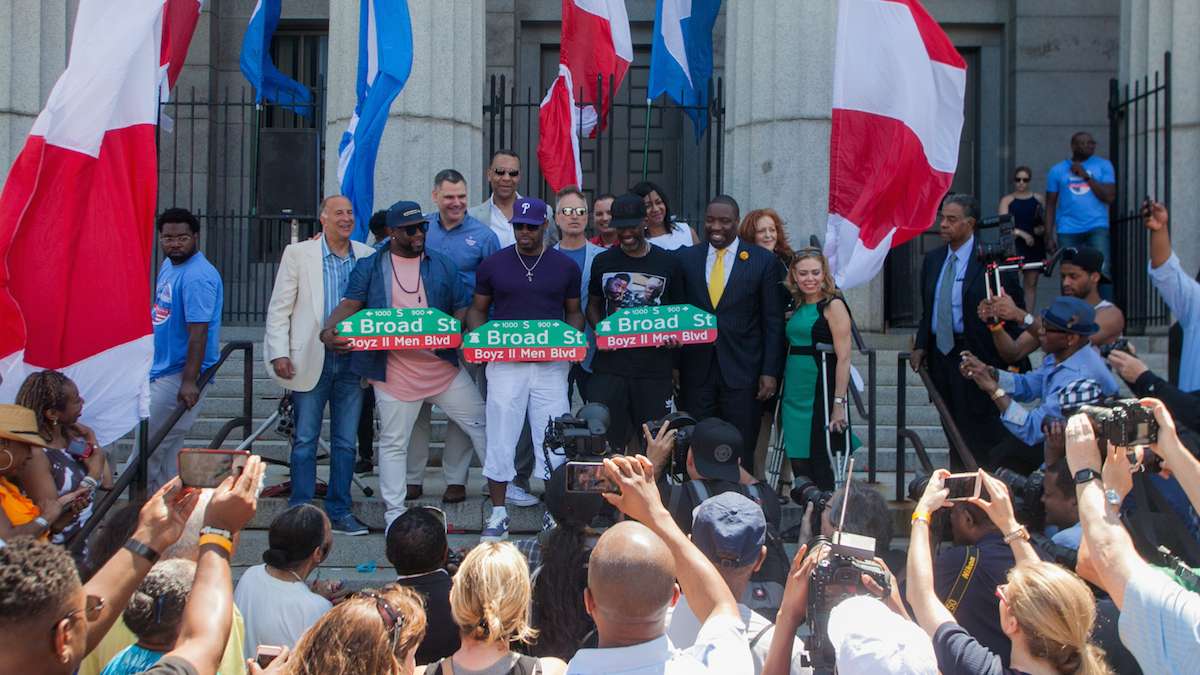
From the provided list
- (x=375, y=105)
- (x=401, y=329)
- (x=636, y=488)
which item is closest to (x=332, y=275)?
(x=401, y=329)

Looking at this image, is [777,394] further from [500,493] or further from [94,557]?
[94,557]

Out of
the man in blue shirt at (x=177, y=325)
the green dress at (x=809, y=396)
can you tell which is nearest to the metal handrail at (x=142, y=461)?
the man in blue shirt at (x=177, y=325)

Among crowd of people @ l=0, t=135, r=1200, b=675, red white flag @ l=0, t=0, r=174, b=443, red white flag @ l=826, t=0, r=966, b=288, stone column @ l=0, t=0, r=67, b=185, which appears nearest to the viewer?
crowd of people @ l=0, t=135, r=1200, b=675

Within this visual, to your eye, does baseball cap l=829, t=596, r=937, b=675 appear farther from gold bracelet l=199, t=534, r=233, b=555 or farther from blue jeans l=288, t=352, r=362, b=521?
blue jeans l=288, t=352, r=362, b=521

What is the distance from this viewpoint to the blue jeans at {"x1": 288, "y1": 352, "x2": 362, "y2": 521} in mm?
8336

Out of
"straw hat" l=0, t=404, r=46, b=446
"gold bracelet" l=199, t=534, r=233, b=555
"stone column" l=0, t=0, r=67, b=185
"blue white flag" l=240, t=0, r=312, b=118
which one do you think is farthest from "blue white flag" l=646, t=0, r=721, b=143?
"gold bracelet" l=199, t=534, r=233, b=555

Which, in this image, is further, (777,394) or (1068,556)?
(777,394)

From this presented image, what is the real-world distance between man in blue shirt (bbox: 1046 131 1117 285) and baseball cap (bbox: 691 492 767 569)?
8.56 meters

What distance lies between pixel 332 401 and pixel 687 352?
7.39ft

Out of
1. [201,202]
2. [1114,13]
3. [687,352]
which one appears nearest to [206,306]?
[687,352]

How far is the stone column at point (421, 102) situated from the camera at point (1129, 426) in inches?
293

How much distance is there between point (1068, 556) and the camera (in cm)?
596

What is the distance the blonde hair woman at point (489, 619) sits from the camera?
13.1 ft

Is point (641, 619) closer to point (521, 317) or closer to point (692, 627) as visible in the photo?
point (692, 627)
